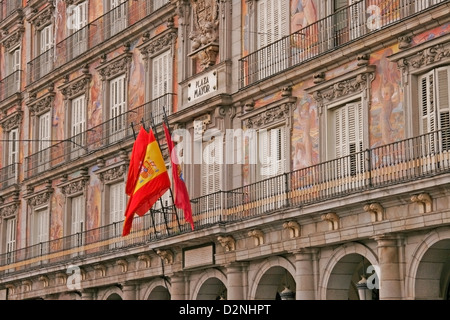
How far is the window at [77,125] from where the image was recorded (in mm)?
38062

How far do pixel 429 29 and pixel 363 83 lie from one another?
239 centimetres

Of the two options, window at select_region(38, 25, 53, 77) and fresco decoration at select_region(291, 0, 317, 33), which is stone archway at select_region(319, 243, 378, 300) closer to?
fresco decoration at select_region(291, 0, 317, 33)

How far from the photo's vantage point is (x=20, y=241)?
42.3 metres

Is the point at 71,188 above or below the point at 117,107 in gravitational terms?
below

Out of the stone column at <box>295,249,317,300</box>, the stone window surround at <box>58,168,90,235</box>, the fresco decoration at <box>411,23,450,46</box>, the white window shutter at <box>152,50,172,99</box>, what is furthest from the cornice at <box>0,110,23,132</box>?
the fresco decoration at <box>411,23,450,46</box>

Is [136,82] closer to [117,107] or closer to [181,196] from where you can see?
[117,107]

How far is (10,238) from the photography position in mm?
43812

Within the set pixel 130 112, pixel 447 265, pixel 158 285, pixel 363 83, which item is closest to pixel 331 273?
pixel 447 265

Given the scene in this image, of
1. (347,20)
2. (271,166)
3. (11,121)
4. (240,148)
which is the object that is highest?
(11,121)

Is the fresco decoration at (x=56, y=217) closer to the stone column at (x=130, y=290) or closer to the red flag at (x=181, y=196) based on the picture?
the stone column at (x=130, y=290)

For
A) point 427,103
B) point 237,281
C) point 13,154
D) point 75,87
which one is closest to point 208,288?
point 237,281

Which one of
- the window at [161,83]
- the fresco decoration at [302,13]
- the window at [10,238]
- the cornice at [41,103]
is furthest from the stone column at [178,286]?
the window at [10,238]

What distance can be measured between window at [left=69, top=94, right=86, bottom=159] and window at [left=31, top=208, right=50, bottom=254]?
10.8ft

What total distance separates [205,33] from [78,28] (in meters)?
9.75
